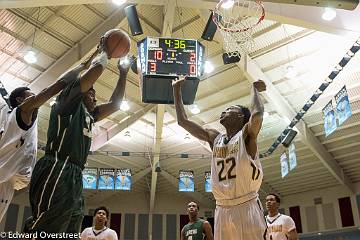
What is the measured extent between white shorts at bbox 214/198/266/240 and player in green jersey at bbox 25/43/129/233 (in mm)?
1476

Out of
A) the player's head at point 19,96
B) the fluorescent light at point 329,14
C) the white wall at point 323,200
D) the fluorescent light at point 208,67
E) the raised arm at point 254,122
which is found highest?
the fluorescent light at point 208,67

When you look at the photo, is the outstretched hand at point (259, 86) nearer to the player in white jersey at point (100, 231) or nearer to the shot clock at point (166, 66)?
the shot clock at point (166, 66)

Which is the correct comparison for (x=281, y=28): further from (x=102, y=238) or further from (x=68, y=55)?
(x=102, y=238)

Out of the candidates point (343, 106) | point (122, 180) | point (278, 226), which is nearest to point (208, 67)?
point (343, 106)

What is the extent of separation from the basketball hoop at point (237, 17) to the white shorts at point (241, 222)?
166 inches

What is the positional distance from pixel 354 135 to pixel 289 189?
622 cm

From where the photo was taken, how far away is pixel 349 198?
61.7 feet

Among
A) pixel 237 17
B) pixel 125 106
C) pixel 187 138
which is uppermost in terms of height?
pixel 125 106

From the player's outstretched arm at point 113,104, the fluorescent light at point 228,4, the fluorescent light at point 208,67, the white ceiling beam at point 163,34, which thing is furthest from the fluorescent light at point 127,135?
the player's outstretched arm at point 113,104

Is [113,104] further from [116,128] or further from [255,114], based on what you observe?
[116,128]

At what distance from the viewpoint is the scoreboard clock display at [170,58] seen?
296 inches

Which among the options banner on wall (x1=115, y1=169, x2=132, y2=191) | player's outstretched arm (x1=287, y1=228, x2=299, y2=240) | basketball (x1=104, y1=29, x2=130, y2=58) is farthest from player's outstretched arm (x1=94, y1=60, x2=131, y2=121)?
banner on wall (x1=115, y1=169, x2=132, y2=191)

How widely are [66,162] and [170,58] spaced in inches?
201

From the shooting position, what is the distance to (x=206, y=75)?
41.6 ft
